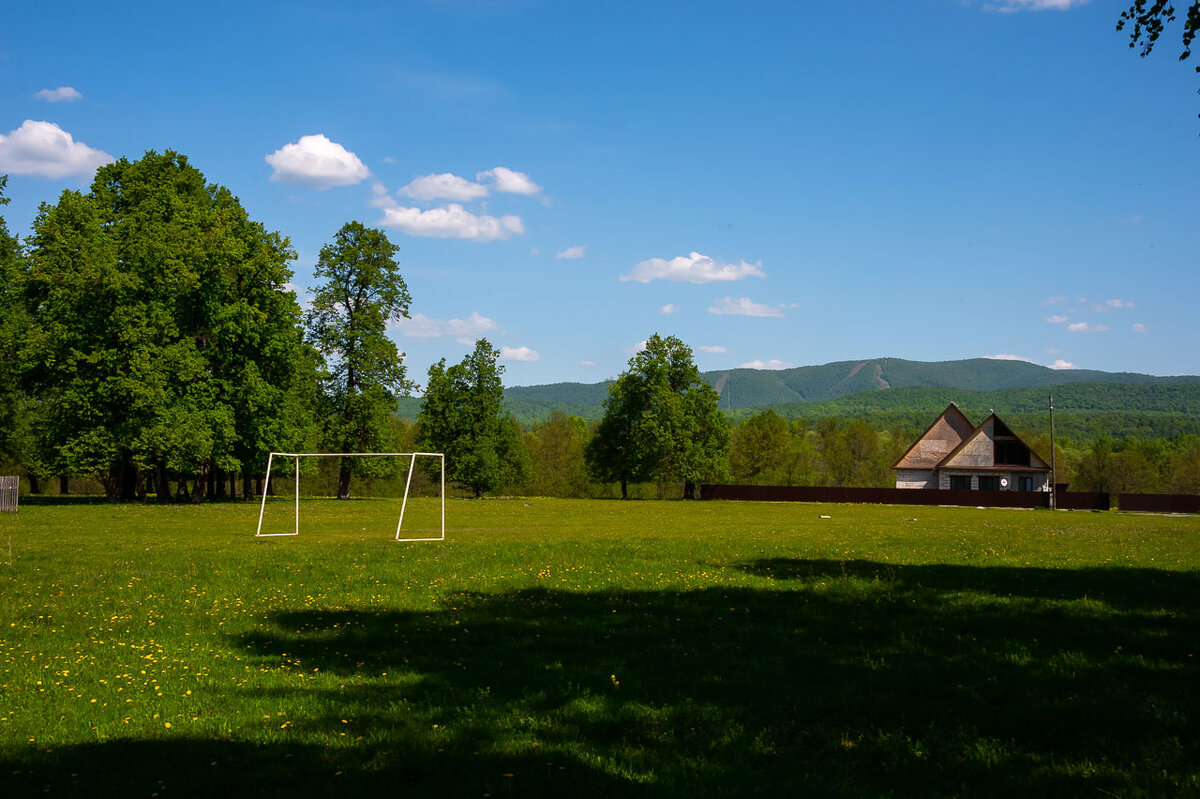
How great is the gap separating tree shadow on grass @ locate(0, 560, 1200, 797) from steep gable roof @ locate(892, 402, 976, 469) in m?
78.1

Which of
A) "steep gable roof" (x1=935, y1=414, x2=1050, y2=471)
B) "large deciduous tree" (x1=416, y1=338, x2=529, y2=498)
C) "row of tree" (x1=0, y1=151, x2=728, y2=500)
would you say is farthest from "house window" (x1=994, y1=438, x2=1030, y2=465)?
"row of tree" (x1=0, y1=151, x2=728, y2=500)

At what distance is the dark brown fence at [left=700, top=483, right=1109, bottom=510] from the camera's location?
70562mm

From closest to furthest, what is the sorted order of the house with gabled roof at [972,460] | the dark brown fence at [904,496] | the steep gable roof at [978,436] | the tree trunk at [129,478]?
the tree trunk at [129,478], the dark brown fence at [904,496], the house with gabled roof at [972,460], the steep gable roof at [978,436]

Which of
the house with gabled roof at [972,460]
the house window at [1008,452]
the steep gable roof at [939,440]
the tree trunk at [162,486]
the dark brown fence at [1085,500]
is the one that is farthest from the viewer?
the steep gable roof at [939,440]

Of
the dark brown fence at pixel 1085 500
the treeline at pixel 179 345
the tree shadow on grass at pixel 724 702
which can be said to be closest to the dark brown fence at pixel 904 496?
the dark brown fence at pixel 1085 500

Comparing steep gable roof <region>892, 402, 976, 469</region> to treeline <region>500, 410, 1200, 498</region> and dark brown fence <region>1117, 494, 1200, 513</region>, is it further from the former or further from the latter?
treeline <region>500, 410, 1200, 498</region>

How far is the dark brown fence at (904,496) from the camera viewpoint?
70.6 m

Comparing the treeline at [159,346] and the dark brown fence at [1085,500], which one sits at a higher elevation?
the treeline at [159,346]

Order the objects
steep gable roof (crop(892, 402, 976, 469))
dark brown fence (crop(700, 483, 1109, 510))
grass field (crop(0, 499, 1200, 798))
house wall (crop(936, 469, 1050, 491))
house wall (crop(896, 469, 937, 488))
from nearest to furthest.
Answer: grass field (crop(0, 499, 1200, 798))
dark brown fence (crop(700, 483, 1109, 510))
house wall (crop(936, 469, 1050, 491))
house wall (crop(896, 469, 937, 488))
steep gable roof (crop(892, 402, 976, 469))

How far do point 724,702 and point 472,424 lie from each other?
6696 centimetres

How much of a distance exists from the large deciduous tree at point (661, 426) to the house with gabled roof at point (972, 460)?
74.8 feet

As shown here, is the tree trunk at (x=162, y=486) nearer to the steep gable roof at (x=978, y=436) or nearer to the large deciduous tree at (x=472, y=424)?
the large deciduous tree at (x=472, y=424)

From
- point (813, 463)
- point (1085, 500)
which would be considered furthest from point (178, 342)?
point (813, 463)

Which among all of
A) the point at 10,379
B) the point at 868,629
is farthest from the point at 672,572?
the point at 10,379
